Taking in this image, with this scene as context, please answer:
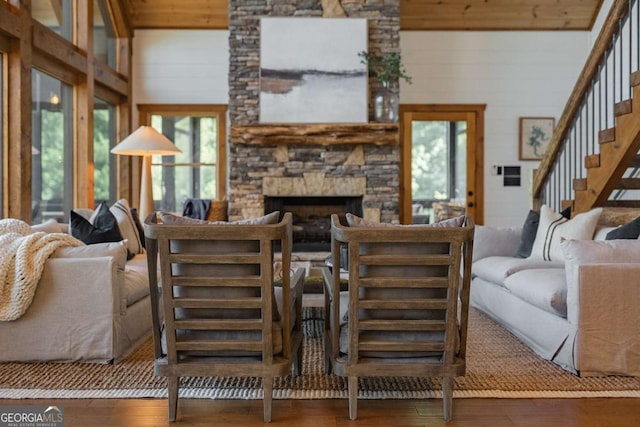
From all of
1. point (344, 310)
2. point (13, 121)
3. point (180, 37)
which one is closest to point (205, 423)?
point (344, 310)

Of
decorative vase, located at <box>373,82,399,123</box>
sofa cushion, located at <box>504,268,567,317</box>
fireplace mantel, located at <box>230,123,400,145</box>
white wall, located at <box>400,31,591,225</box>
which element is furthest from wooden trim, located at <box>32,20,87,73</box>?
sofa cushion, located at <box>504,268,567,317</box>

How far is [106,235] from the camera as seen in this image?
3.71m

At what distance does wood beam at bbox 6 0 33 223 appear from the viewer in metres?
4.66

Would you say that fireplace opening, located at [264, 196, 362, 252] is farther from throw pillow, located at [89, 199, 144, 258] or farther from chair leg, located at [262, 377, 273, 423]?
chair leg, located at [262, 377, 273, 423]

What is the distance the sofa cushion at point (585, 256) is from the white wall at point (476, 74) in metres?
4.44

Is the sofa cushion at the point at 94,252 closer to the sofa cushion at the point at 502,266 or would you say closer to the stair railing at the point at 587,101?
the sofa cushion at the point at 502,266

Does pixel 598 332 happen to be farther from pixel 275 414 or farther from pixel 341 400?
pixel 275 414

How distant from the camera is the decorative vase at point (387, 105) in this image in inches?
247

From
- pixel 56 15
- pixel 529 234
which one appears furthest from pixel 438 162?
pixel 56 15

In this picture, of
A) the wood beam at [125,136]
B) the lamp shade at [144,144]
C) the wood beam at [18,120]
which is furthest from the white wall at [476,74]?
the wood beam at [18,120]

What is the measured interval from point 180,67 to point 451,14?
3.65 meters

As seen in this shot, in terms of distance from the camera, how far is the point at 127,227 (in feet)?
14.1

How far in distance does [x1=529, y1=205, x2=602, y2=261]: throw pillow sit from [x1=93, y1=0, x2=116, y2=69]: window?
5.36 m

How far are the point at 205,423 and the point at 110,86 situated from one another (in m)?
5.48
